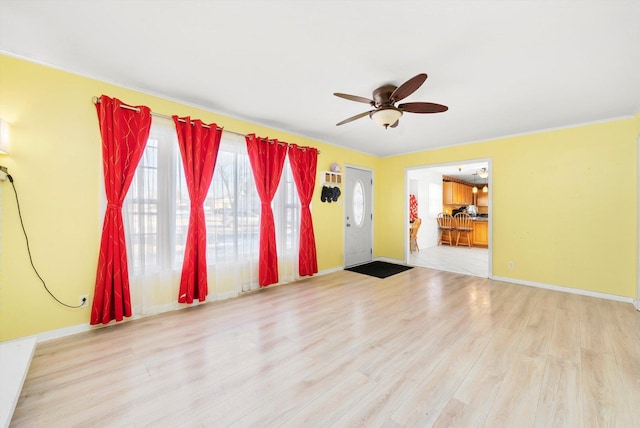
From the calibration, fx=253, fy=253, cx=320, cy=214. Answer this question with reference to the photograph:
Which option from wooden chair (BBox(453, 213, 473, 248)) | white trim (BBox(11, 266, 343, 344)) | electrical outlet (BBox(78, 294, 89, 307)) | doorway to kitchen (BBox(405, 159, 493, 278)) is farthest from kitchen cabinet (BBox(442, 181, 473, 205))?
electrical outlet (BBox(78, 294, 89, 307))

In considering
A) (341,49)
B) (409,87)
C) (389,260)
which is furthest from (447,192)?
(341,49)

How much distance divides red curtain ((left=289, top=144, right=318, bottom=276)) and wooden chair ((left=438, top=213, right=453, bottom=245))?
19.3ft

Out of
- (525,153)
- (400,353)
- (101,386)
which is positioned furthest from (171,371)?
(525,153)

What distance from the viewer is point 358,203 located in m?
5.53

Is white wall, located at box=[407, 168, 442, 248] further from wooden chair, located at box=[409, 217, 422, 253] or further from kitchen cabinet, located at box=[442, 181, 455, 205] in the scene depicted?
wooden chair, located at box=[409, 217, 422, 253]

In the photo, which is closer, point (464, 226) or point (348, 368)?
point (348, 368)

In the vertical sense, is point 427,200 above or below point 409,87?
below

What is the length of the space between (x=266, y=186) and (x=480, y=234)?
7324 mm

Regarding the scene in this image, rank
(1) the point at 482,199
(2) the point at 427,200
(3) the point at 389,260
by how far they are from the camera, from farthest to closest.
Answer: (1) the point at 482,199 → (2) the point at 427,200 → (3) the point at 389,260

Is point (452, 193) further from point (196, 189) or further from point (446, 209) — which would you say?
point (196, 189)

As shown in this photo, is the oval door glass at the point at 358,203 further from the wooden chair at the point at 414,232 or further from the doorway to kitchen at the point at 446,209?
the wooden chair at the point at 414,232

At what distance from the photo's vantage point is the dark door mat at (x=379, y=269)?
4754 millimetres

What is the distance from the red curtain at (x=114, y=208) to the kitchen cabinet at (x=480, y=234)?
28.9ft

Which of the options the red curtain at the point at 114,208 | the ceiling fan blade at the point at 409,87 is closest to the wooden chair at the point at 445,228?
the ceiling fan blade at the point at 409,87
